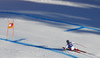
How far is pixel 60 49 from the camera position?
8047 mm

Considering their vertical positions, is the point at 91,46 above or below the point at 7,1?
below

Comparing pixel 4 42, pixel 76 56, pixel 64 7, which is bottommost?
pixel 76 56

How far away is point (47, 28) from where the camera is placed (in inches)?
412

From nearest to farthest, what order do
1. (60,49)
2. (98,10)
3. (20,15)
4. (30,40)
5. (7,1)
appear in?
(60,49) < (30,40) < (20,15) < (98,10) < (7,1)

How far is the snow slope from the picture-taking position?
306 inches

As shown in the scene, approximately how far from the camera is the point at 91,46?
8469 millimetres

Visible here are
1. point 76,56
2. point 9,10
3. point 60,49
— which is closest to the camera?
point 76,56

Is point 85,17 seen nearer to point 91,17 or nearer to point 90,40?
point 91,17

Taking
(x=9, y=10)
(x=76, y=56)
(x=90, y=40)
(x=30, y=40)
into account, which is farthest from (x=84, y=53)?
(x=9, y=10)

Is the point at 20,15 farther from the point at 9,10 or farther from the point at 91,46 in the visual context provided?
the point at 91,46

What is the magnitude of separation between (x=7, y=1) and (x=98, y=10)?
559 cm

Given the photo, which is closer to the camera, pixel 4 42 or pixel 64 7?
pixel 4 42

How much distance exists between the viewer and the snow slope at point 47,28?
25.5 feet

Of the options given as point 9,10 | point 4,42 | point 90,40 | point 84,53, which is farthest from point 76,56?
point 9,10
